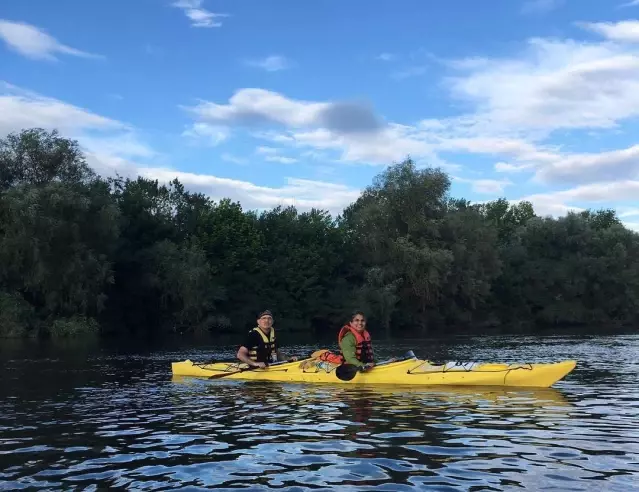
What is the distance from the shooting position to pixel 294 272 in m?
49.8

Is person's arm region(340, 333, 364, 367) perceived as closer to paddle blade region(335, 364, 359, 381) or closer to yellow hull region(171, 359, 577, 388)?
paddle blade region(335, 364, 359, 381)

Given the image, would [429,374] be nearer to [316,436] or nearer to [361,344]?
[361,344]

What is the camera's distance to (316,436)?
8344 mm

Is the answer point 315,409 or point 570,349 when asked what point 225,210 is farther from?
point 315,409

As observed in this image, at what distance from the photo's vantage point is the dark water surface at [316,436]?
6.31m

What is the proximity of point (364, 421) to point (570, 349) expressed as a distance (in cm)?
1650

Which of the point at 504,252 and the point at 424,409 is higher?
the point at 504,252

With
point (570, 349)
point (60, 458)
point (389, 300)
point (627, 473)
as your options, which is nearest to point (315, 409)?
point (60, 458)

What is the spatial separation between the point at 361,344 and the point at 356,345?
108 millimetres

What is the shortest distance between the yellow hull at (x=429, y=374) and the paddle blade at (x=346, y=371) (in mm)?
101

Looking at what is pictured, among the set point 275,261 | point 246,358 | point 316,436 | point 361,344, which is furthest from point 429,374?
point 275,261

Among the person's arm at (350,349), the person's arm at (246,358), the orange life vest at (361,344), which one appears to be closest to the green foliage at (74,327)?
the person's arm at (246,358)

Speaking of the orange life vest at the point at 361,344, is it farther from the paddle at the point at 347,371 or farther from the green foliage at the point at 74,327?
the green foliage at the point at 74,327

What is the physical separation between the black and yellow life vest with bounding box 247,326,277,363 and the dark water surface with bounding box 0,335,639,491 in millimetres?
791
